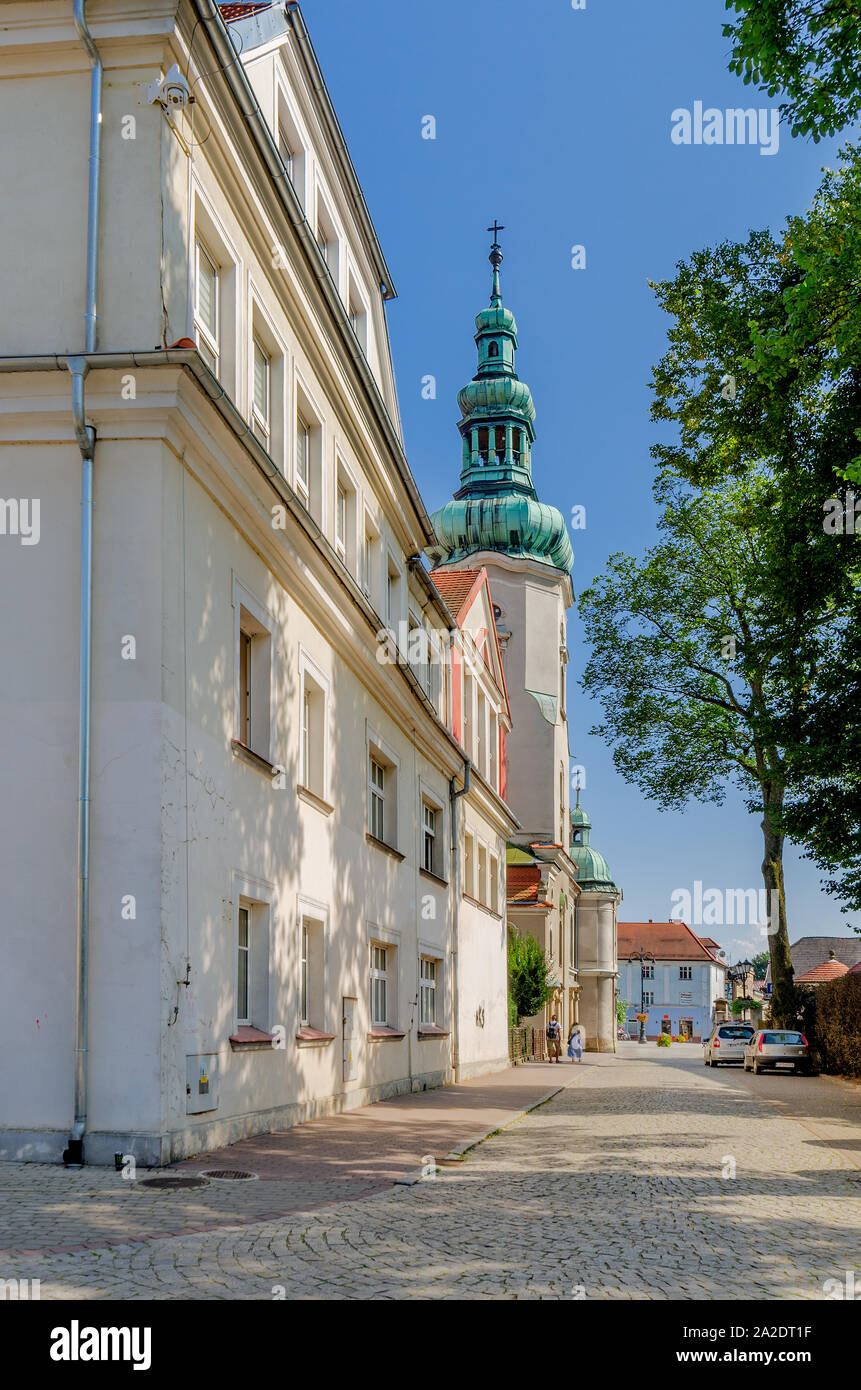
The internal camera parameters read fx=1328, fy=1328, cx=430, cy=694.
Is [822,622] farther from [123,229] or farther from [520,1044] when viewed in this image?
[520,1044]

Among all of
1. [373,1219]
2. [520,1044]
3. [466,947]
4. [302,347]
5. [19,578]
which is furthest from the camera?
[520,1044]

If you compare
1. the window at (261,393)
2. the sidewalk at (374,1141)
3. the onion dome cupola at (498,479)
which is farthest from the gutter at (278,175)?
the onion dome cupola at (498,479)

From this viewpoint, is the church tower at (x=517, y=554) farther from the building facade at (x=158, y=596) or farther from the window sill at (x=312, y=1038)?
the building facade at (x=158, y=596)

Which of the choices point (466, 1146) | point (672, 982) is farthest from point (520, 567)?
point (672, 982)

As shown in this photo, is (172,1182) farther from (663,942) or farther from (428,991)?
(663,942)

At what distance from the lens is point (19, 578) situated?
10.8m

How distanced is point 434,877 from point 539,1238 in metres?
17.1

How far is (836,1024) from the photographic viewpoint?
109ft

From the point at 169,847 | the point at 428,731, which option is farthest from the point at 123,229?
the point at 428,731

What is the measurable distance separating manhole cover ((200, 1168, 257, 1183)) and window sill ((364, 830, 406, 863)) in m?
8.87

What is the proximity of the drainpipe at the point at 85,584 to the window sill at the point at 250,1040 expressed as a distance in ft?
7.08

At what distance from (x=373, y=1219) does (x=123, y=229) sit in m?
7.97

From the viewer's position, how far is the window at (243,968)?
1282 centimetres

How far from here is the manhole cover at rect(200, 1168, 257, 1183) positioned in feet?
31.1
